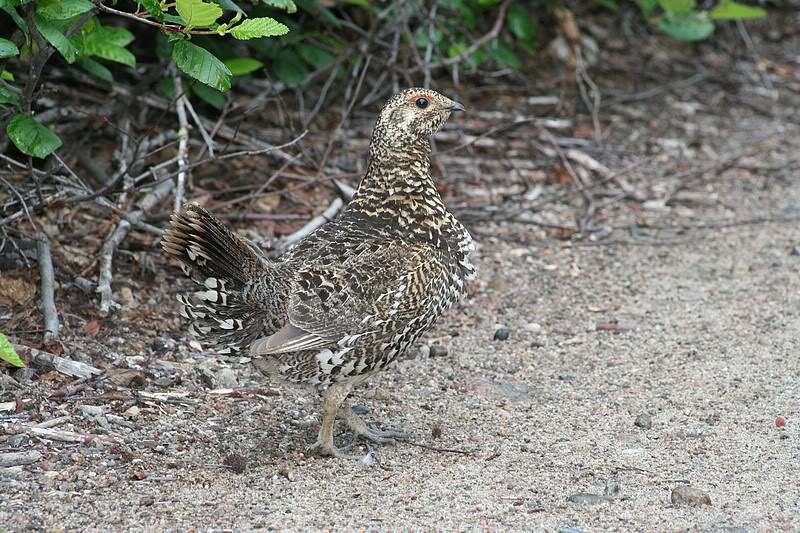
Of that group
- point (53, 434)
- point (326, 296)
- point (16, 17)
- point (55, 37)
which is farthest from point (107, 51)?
point (53, 434)

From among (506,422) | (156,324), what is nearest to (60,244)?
(156,324)

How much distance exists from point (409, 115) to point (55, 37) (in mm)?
1702

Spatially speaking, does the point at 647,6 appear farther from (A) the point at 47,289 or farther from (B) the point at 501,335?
(A) the point at 47,289

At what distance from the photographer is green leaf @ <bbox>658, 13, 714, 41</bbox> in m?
8.71

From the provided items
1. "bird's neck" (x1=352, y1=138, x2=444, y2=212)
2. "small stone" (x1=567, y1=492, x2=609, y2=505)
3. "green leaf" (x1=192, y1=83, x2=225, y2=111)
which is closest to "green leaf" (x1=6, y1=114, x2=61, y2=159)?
"bird's neck" (x1=352, y1=138, x2=444, y2=212)

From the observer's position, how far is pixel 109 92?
7.18m

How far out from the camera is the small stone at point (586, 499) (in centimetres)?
409

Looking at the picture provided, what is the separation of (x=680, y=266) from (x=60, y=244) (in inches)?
157

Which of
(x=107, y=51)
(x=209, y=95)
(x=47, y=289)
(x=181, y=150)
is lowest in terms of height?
(x=47, y=289)

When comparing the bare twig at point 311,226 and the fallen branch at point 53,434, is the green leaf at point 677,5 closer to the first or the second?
the bare twig at point 311,226

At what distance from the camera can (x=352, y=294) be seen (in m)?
4.55

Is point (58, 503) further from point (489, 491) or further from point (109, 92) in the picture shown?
point (109, 92)

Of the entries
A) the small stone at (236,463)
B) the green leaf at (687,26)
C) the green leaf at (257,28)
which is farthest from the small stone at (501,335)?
the green leaf at (687,26)

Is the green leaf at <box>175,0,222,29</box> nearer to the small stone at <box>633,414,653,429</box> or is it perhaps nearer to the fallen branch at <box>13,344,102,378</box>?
the fallen branch at <box>13,344,102,378</box>
